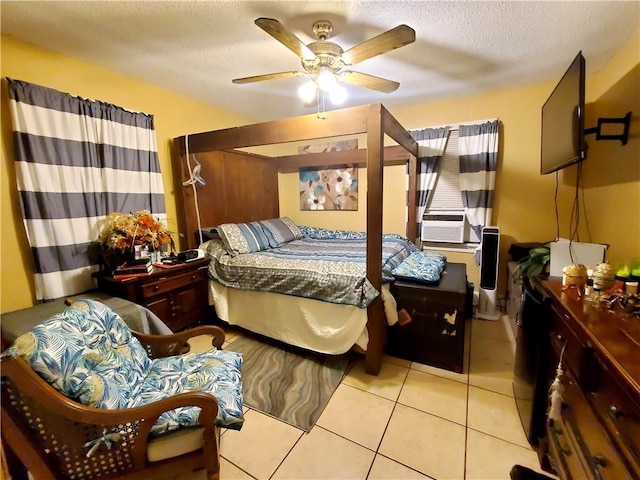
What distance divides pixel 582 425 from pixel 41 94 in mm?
3367

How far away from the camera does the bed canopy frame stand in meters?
1.84

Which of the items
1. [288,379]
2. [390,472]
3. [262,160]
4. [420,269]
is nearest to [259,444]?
[288,379]

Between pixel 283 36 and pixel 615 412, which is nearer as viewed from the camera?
pixel 615 412

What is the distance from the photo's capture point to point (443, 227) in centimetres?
321

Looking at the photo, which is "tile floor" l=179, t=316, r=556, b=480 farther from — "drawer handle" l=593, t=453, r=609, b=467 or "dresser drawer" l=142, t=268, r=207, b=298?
"dresser drawer" l=142, t=268, r=207, b=298

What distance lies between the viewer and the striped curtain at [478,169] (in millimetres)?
2904

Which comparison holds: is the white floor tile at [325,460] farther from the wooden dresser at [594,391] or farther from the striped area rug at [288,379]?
the wooden dresser at [594,391]

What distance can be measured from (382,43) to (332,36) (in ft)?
1.77

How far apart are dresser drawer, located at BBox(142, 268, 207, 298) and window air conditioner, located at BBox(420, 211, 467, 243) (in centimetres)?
247

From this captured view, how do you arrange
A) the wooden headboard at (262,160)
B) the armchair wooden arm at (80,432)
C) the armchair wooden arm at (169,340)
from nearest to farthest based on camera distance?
the armchair wooden arm at (80,432)
the armchair wooden arm at (169,340)
the wooden headboard at (262,160)

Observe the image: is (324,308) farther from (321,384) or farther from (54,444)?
(54,444)

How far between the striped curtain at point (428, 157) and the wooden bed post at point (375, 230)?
1.64 m

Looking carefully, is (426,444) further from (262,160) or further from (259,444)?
(262,160)

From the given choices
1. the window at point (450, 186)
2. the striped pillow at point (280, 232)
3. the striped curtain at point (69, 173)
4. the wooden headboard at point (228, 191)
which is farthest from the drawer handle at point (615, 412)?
the wooden headboard at point (228, 191)
